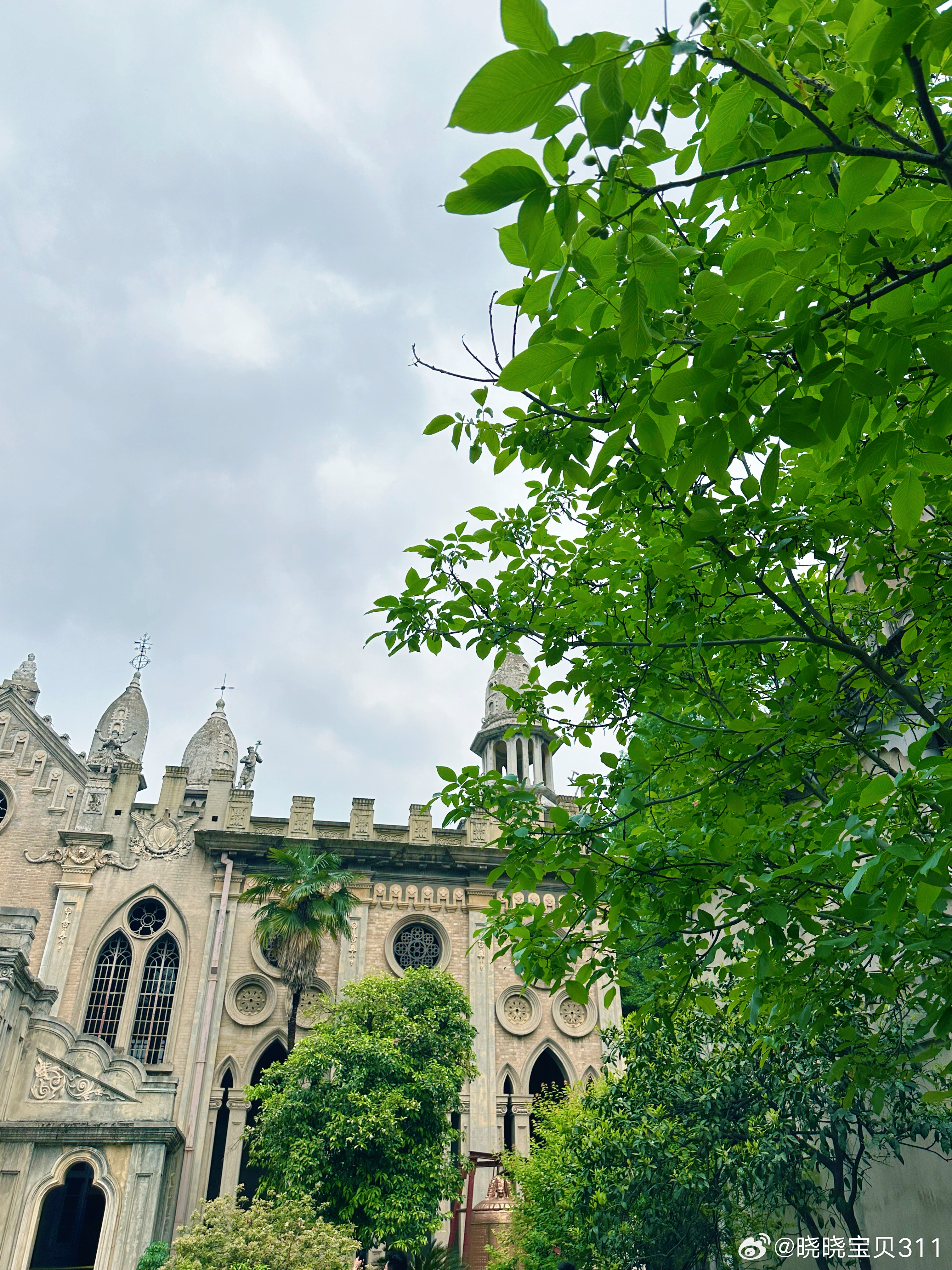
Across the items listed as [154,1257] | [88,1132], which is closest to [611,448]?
[154,1257]

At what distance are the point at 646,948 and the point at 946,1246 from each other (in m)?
9.70

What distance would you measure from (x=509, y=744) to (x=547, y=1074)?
1167cm

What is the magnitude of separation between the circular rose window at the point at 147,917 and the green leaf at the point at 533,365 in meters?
26.9

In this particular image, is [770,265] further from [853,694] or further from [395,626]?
[853,694]

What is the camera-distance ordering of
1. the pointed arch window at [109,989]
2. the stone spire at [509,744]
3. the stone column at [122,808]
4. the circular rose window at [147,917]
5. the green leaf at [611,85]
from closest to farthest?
1. the green leaf at [611,85]
2. the pointed arch window at [109,989]
3. the circular rose window at [147,917]
4. the stone column at [122,808]
5. the stone spire at [509,744]

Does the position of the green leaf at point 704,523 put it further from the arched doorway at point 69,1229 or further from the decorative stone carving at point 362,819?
the decorative stone carving at point 362,819

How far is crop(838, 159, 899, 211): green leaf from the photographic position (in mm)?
2697

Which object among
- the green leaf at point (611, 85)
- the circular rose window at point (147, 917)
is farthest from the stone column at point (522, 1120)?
the green leaf at point (611, 85)

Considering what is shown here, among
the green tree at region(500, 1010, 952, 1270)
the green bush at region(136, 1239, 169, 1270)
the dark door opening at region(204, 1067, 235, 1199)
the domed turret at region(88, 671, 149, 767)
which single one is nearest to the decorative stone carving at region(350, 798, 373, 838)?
the dark door opening at region(204, 1067, 235, 1199)

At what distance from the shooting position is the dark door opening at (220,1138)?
76.5ft

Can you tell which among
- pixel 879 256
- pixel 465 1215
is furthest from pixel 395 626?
pixel 465 1215

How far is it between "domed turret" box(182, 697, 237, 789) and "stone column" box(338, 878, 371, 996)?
2213cm

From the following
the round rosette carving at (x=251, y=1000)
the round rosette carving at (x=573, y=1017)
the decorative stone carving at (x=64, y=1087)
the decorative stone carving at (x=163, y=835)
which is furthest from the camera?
the round rosette carving at (x=573, y=1017)

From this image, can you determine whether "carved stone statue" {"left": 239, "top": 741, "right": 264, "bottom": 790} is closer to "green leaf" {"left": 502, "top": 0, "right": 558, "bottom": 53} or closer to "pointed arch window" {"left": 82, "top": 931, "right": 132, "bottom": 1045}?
"pointed arch window" {"left": 82, "top": 931, "right": 132, "bottom": 1045}
